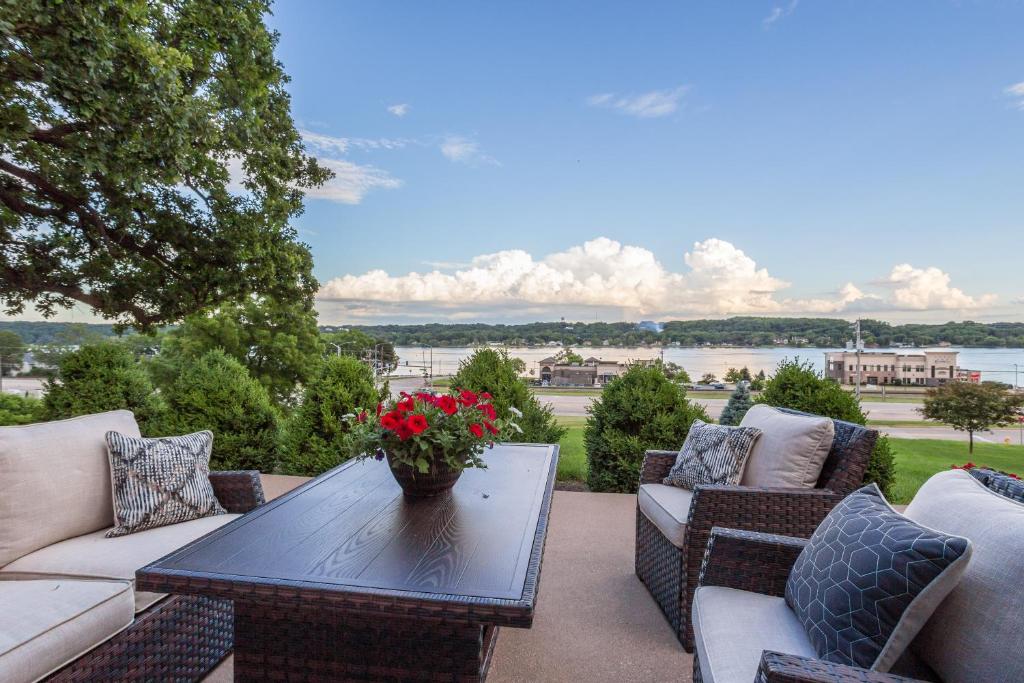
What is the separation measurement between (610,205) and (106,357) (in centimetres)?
607

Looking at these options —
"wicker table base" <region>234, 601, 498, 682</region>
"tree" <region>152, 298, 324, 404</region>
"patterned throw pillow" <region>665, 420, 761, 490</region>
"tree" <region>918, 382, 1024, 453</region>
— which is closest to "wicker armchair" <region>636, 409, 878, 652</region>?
"patterned throw pillow" <region>665, 420, 761, 490</region>

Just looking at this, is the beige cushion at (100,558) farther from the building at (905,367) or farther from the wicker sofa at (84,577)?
the building at (905,367)

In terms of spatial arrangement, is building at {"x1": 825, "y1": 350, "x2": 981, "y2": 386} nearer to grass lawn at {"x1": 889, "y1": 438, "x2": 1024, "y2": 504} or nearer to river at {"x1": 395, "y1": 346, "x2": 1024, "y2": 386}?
river at {"x1": 395, "y1": 346, "x2": 1024, "y2": 386}

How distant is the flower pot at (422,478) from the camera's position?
6.56 feet

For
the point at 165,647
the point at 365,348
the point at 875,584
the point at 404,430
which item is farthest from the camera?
the point at 365,348

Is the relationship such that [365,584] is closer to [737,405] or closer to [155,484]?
[155,484]

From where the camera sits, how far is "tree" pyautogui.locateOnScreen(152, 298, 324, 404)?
12.2m

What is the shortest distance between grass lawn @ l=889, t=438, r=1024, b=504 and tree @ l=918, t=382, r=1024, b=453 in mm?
455

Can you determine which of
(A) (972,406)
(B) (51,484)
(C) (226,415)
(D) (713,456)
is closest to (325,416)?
(C) (226,415)

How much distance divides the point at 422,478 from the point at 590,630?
3.62ft

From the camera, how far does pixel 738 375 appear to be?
18.0 feet

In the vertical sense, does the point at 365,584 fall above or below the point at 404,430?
below

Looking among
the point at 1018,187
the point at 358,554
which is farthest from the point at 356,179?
the point at 1018,187

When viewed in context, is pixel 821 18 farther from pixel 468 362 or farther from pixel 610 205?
pixel 468 362
